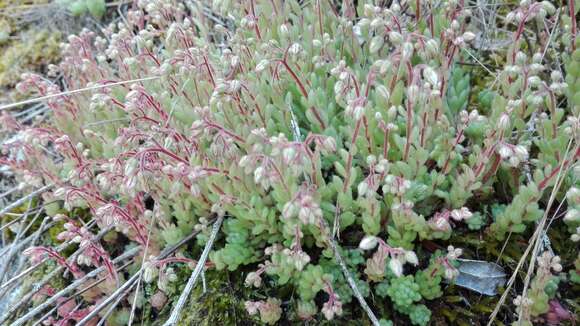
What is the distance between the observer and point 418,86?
2.04m

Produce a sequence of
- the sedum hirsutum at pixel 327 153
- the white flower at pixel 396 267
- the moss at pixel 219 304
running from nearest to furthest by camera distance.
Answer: the white flower at pixel 396 267 → the sedum hirsutum at pixel 327 153 → the moss at pixel 219 304

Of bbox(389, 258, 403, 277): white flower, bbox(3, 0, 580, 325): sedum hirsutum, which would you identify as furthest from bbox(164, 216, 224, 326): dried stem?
bbox(389, 258, 403, 277): white flower

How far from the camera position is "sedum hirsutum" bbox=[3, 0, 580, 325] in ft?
7.16

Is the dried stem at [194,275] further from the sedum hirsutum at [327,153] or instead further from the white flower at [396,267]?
the white flower at [396,267]

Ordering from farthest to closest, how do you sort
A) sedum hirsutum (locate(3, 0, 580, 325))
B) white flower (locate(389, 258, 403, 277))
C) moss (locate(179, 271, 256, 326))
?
moss (locate(179, 271, 256, 326)) < sedum hirsutum (locate(3, 0, 580, 325)) < white flower (locate(389, 258, 403, 277))

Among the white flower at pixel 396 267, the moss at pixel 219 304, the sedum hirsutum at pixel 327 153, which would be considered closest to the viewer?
the white flower at pixel 396 267

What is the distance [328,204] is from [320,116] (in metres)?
0.47

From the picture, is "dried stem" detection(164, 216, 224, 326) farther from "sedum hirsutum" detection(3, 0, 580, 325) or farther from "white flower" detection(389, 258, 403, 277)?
"white flower" detection(389, 258, 403, 277)

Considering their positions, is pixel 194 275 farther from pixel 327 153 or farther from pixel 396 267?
pixel 396 267

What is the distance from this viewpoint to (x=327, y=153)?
2.09m

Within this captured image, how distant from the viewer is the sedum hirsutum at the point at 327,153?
7.16ft

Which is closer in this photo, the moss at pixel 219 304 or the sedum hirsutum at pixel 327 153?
the sedum hirsutum at pixel 327 153

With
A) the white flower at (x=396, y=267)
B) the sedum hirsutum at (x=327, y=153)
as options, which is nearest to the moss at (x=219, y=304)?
the sedum hirsutum at (x=327, y=153)

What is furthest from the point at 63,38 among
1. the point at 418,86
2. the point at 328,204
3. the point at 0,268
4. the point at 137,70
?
the point at 418,86
